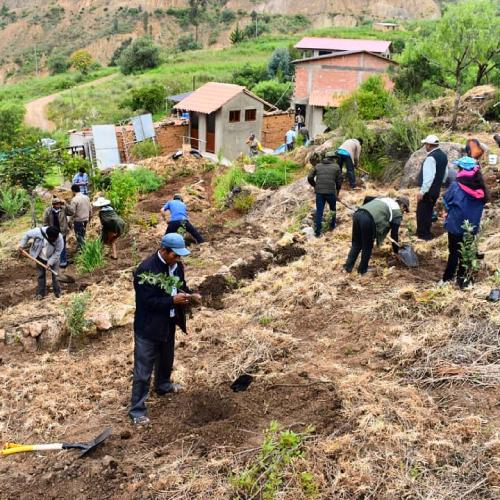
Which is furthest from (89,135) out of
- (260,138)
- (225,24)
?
(225,24)

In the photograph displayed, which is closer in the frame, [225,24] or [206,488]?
[206,488]

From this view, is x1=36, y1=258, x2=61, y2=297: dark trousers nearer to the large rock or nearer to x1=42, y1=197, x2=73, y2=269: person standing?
x1=42, y1=197, x2=73, y2=269: person standing

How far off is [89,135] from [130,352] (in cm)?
1770

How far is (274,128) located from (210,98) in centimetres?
377

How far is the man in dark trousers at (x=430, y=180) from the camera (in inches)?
287

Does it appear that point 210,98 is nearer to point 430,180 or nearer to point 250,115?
point 250,115

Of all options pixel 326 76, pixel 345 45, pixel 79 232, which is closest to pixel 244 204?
pixel 79 232

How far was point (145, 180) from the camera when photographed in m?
15.7

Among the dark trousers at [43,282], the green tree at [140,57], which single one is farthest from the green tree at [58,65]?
the dark trousers at [43,282]

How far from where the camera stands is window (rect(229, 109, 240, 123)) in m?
23.1

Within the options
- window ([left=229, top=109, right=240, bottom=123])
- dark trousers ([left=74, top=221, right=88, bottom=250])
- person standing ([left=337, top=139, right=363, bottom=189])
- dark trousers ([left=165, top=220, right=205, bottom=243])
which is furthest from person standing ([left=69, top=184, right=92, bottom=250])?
window ([left=229, top=109, right=240, bottom=123])

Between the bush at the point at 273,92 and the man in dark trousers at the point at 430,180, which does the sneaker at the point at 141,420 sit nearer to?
the man in dark trousers at the point at 430,180

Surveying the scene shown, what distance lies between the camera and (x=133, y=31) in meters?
67.2

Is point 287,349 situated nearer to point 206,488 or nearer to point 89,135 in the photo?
point 206,488
